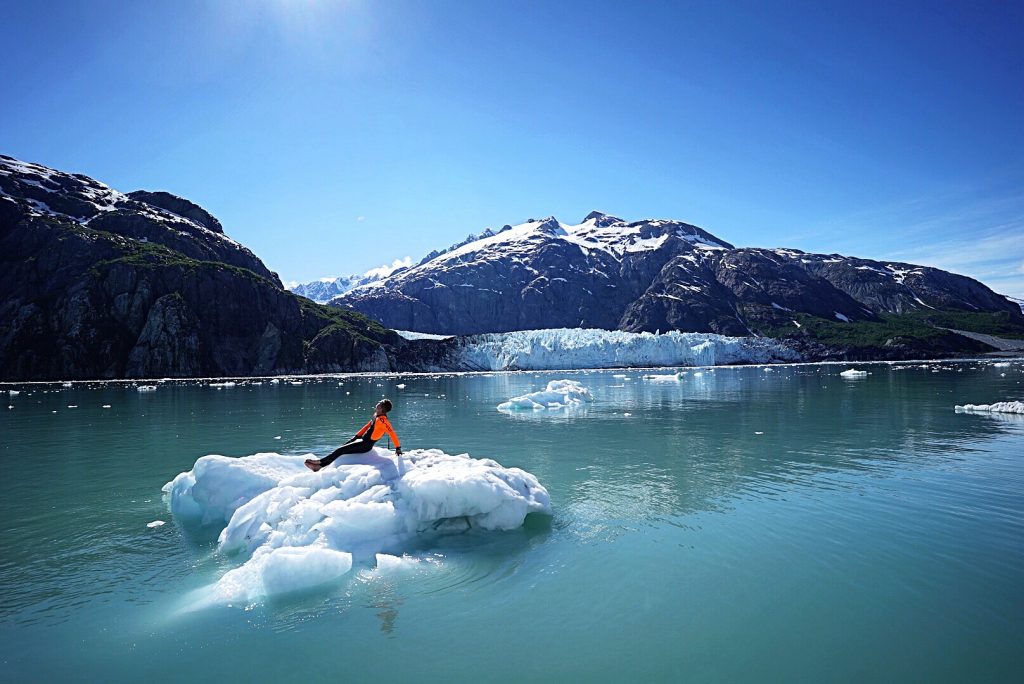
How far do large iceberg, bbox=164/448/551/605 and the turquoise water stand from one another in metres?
0.52

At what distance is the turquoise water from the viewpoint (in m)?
7.42

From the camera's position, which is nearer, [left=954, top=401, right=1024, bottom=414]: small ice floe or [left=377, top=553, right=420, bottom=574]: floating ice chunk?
[left=377, top=553, right=420, bottom=574]: floating ice chunk

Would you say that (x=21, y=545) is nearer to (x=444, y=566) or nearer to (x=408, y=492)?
(x=408, y=492)

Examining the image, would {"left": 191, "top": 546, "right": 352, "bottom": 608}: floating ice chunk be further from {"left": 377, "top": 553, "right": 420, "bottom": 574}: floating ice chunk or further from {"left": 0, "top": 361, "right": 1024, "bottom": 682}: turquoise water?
{"left": 377, "top": 553, "right": 420, "bottom": 574}: floating ice chunk

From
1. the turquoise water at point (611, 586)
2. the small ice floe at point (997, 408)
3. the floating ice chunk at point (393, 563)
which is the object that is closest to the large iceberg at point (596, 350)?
the small ice floe at point (997, 408)

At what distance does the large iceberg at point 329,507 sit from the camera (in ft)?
32.2

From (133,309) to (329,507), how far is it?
136633 mm

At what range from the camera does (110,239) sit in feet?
444

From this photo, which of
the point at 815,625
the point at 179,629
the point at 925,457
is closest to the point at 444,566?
the point at 179,629

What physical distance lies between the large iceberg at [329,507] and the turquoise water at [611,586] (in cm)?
52

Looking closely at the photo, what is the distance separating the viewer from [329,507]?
37.5 ft

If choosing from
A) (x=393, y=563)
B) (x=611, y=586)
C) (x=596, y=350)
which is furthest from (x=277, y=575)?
(x=596, y=350)

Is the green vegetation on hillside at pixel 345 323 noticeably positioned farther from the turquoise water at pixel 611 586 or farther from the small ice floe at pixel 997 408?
the small ice floe at pixel 997 408

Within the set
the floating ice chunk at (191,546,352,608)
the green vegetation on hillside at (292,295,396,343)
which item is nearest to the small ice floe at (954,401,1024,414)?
the floating ice chunk at (191,546,352,608)
